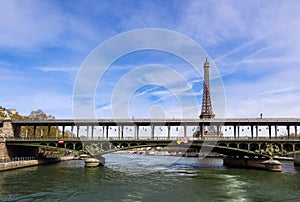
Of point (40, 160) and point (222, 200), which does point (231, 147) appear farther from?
point (40, 160)

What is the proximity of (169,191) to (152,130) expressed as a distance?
35735 mm

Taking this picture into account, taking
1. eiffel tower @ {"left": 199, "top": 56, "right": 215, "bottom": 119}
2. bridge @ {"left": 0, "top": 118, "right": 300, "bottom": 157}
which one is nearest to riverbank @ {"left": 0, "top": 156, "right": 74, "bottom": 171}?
bridge @ {"left": 0, "top": 118, "right": 300, "bottom": 157}

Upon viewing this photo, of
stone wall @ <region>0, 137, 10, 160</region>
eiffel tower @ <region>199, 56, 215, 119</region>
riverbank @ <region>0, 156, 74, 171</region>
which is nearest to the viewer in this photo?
riverbank @ <region>0, 156, 74, 171</region>

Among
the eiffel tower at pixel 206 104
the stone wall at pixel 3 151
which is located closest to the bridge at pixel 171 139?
the stone wall at pixel 3 151

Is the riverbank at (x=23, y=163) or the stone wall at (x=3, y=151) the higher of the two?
the stone wall at (x=3, y=151)

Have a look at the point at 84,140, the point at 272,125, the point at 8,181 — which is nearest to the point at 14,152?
the point at 84,140

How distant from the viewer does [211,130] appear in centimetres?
11306

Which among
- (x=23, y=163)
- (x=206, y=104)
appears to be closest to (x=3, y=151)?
(x=23, y=163)

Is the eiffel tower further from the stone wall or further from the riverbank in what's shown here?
the stone wall

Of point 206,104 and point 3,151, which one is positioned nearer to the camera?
point 3,151

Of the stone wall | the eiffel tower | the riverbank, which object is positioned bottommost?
the riverbank

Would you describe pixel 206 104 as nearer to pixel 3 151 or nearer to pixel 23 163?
pixel 3 151

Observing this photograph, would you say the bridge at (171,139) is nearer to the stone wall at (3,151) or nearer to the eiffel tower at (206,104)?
the stone wall at (3,151)

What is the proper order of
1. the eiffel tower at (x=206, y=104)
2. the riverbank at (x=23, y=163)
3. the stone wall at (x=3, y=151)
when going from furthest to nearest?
the eiffel tower at (x=206, y=104) → the stone wall at (x=3, y=151) → the riverbank at (x=23, y=163)
